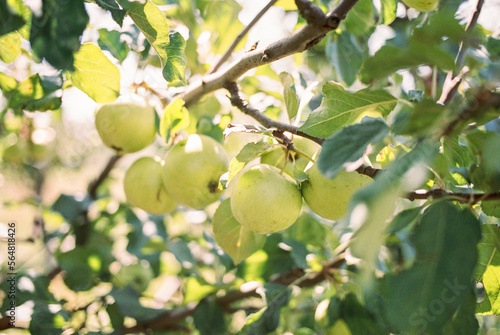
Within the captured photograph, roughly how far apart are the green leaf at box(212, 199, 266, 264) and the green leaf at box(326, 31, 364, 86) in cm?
61

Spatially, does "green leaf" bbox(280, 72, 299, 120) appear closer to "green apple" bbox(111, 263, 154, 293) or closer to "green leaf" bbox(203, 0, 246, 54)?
"green leaf" bbox(203, 0, 246, 54)

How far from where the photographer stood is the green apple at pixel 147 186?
1041 millimetres

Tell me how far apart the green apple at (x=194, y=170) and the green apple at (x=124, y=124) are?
13cm

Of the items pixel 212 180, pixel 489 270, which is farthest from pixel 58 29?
pixel 489 270

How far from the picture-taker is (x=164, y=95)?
119 centimetres

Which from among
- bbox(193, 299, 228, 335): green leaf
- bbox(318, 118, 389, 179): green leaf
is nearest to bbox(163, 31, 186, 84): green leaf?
bbox(318, 118, 389, 179): green leaf

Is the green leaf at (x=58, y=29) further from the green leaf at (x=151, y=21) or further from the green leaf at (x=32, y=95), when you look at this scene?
the green leaf at (x=32, y=95)

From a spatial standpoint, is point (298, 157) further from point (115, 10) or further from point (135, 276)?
point (135, 276)

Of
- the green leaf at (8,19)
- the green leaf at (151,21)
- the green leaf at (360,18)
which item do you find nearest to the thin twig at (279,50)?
the green leaf at (151,21)

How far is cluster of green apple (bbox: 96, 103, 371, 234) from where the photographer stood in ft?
2.46

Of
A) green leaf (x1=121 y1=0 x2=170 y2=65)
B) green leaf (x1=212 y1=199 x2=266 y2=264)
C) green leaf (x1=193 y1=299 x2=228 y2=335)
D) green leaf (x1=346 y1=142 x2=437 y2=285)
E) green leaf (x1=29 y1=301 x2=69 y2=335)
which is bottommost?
green leaf (x1=193 y1=299 x2=228 y2=335)

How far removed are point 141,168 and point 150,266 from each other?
25.9 inches

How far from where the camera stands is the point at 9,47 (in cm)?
82

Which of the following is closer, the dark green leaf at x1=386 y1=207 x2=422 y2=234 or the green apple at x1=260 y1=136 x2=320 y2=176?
the dark green leaf at x1=386 y1=207 x2=422 y2=234
